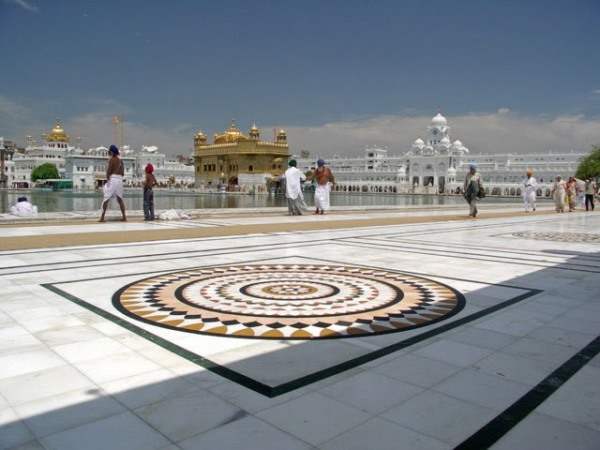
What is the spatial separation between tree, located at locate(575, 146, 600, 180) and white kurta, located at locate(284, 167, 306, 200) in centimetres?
5259

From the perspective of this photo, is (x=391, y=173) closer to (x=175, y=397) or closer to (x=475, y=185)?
(x=475, y=185)

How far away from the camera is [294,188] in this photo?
39.5 ft

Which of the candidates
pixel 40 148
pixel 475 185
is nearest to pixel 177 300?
pixel 475 185

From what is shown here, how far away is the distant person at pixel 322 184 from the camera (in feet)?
40.2

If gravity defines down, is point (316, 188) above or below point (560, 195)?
above

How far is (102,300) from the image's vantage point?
3.40 metres

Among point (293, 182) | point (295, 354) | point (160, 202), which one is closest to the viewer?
point (295, 354)

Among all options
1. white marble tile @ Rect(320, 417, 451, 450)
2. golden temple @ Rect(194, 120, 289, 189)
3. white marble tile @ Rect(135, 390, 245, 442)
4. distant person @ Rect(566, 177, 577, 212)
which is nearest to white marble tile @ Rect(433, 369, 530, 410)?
white marble tile @ Rect(320, 417, 451, 450)

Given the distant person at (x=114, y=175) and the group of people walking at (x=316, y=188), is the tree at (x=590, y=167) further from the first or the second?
the distant person at (x=114, y=175)

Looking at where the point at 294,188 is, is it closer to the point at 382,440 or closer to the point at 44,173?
the point at 382,440

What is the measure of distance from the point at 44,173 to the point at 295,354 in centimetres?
7356

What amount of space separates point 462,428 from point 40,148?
8552cm

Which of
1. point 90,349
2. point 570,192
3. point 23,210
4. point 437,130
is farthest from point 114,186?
point 437,130

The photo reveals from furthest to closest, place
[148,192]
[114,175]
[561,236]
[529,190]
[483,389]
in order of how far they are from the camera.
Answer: [529,190], [148,192], [114,175], [561,236], [483,389]
